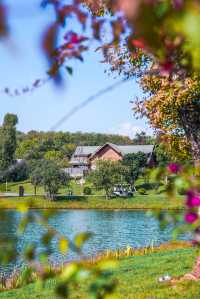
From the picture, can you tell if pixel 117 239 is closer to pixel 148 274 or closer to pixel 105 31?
pixel 148 274

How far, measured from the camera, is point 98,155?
93.4 m

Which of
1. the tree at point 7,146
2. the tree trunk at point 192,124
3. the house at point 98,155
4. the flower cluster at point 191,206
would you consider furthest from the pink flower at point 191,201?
the house at point 98,155

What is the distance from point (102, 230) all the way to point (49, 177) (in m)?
33.6

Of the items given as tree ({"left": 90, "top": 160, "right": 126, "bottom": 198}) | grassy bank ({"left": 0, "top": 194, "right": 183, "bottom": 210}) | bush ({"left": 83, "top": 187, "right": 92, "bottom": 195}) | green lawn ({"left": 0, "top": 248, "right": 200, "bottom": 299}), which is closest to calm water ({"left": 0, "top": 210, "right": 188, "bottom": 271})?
grassy bank ({"left": 0, "top": 194, "right": 183, "bottom": 210})

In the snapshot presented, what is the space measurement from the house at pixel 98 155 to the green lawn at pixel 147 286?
72.6 m

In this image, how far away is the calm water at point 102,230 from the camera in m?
28.8

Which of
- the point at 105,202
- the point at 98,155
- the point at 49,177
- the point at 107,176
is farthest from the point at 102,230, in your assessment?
the point at 98,155

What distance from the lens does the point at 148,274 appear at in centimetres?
1185

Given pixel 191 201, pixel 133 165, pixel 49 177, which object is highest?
pixel 191 201

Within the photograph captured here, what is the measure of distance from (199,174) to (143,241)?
28.9m

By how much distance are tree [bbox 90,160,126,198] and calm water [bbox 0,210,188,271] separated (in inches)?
533

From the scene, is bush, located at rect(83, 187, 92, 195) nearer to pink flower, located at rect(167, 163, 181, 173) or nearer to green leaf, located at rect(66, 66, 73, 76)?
pink flower, located at rect(167, 163, 181, 173)

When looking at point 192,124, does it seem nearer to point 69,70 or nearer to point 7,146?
point 69,70

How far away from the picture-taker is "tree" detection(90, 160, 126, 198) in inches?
2781
